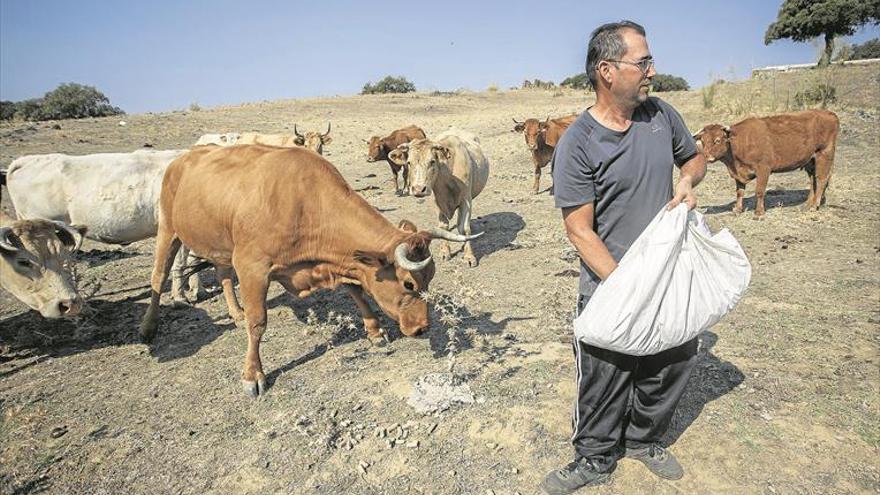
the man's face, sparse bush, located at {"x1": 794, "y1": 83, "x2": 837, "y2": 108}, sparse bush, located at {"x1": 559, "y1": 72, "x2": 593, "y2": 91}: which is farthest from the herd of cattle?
sparse bush, located at {"x1": 559, "y1": 72, "x2": 593, "y2": 91}

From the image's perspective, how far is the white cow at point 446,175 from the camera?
25.2ft

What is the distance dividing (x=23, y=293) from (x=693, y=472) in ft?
19.9

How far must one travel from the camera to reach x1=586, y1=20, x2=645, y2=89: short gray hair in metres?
2.58

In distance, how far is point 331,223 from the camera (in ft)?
14.4

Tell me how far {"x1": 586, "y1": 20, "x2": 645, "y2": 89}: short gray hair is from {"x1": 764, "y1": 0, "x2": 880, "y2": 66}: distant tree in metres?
33.9

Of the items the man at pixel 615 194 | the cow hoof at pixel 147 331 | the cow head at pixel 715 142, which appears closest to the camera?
the man at pixel 615 194

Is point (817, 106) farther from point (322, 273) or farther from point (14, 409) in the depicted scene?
point (14, 409)

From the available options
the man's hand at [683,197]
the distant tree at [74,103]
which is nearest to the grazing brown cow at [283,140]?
the man's hand at [683,197]

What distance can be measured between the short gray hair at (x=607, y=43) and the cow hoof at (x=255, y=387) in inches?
143

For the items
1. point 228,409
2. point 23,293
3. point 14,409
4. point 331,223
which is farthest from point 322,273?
point 23,293

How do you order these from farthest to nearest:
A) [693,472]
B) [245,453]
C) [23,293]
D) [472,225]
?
[472,225] < [23,293] < [245,453] < [693,472]

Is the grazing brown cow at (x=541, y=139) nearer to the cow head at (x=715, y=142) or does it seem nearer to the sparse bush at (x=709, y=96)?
the cow head at (x=715, y=142)

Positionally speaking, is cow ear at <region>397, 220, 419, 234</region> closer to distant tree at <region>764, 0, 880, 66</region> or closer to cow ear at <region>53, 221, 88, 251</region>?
cow ear at <region>53, 221, 88, 251</region>

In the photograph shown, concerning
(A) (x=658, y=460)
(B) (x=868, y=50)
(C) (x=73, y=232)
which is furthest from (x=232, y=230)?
(B) (x=868, y=50)
